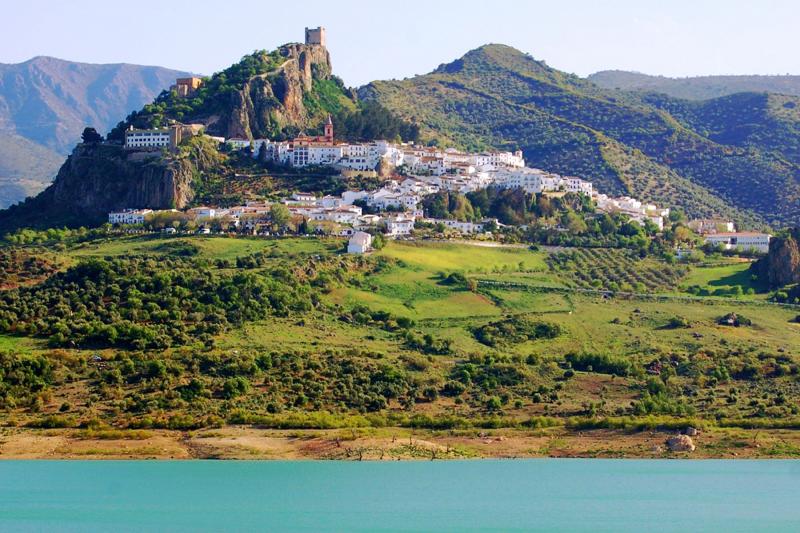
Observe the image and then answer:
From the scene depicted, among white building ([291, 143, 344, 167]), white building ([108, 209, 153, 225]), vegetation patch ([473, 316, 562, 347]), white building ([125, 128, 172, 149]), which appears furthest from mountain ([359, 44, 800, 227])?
vegetation patch ([473, 316, 562, 347])

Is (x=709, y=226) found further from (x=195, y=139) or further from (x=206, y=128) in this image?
(x=195, y=139)

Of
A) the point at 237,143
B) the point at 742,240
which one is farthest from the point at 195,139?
the point at 742,240

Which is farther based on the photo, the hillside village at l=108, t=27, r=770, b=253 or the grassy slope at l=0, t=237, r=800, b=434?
the hillside village at l=108, t=27, r=770, b=253

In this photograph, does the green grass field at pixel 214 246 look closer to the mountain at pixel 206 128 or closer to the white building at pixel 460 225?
the mountain at pixel 206 128

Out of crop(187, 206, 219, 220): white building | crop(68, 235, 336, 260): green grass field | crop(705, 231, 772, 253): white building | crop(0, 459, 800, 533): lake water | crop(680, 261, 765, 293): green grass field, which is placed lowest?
crop(0, 459, 800, 533): lake water

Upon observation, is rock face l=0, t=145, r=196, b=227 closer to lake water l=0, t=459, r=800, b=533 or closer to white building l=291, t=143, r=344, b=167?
white building l=291, t=143, r=344, b=167

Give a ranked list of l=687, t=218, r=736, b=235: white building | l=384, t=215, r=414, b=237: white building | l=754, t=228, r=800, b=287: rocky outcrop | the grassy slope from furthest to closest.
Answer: l=687, t=218, r=736, b=235: white building → l=384, t=215, r=414, b=237: white building → l=754, t=228, r=800, b=287: rocky outcrop → the grassy slope

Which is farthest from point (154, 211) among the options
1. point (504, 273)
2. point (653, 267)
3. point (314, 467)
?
point (314, 467)

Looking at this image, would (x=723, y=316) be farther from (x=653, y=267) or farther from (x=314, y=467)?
(x=314, y=467)
